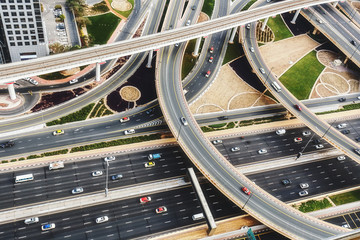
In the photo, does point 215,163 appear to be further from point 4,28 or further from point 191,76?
point 4,28

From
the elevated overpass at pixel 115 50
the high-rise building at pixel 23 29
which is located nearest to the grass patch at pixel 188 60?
the elevated overpass at pixel 115 50

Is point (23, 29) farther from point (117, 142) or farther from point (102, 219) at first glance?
point (102, 219)

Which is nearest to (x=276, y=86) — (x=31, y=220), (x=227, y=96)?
(x=227, y=96)

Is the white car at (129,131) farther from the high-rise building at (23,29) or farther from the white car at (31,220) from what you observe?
the high-rise building at (23,29)

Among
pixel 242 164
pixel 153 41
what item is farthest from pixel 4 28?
pixel 242 164

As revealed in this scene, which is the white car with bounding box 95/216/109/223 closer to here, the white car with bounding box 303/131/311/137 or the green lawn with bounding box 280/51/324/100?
the white car with bounding box 303/131/311/137

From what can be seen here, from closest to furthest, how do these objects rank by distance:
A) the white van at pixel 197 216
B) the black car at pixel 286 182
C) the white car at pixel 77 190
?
the white van at pixel 197 216
the white car at pixel 77 190
the black car at pixel 286 182
